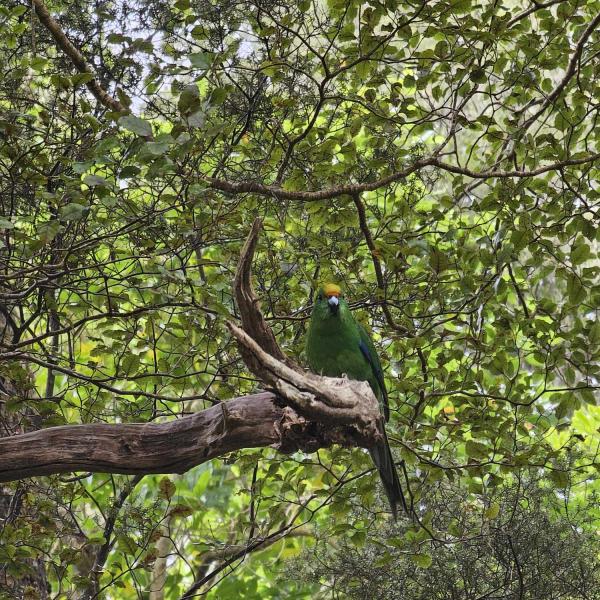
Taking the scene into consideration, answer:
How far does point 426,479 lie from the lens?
3.87m

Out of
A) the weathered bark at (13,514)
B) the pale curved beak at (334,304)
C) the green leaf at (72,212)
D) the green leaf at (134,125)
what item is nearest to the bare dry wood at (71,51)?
the green leaf at (134,125)

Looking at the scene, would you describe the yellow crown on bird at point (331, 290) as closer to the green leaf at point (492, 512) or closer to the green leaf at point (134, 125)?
the green leaf at point (492, 512)

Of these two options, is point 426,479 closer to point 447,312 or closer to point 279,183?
point 447,312

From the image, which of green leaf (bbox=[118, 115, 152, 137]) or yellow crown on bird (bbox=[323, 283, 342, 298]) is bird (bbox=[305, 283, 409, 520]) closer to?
yellow crown on bird (bbox=[323, 283, 342, 298])

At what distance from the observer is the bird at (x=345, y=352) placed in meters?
3.79

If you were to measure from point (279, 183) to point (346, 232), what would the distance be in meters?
0.58

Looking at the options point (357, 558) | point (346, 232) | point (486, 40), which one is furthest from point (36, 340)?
Answer: point (486, 40)

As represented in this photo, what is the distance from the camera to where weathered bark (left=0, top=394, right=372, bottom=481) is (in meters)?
2.62

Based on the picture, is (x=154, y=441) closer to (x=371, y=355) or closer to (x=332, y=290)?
(x=332, y=290)

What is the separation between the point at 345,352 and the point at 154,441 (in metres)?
1.64

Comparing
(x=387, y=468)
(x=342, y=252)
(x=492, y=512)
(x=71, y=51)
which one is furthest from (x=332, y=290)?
(x=71, y=51)

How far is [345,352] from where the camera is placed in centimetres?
409

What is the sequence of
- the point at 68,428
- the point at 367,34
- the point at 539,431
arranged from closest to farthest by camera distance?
the point at 68,428, the point at 367,34, the point at 539,431

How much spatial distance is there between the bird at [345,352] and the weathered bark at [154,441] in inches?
47.6
